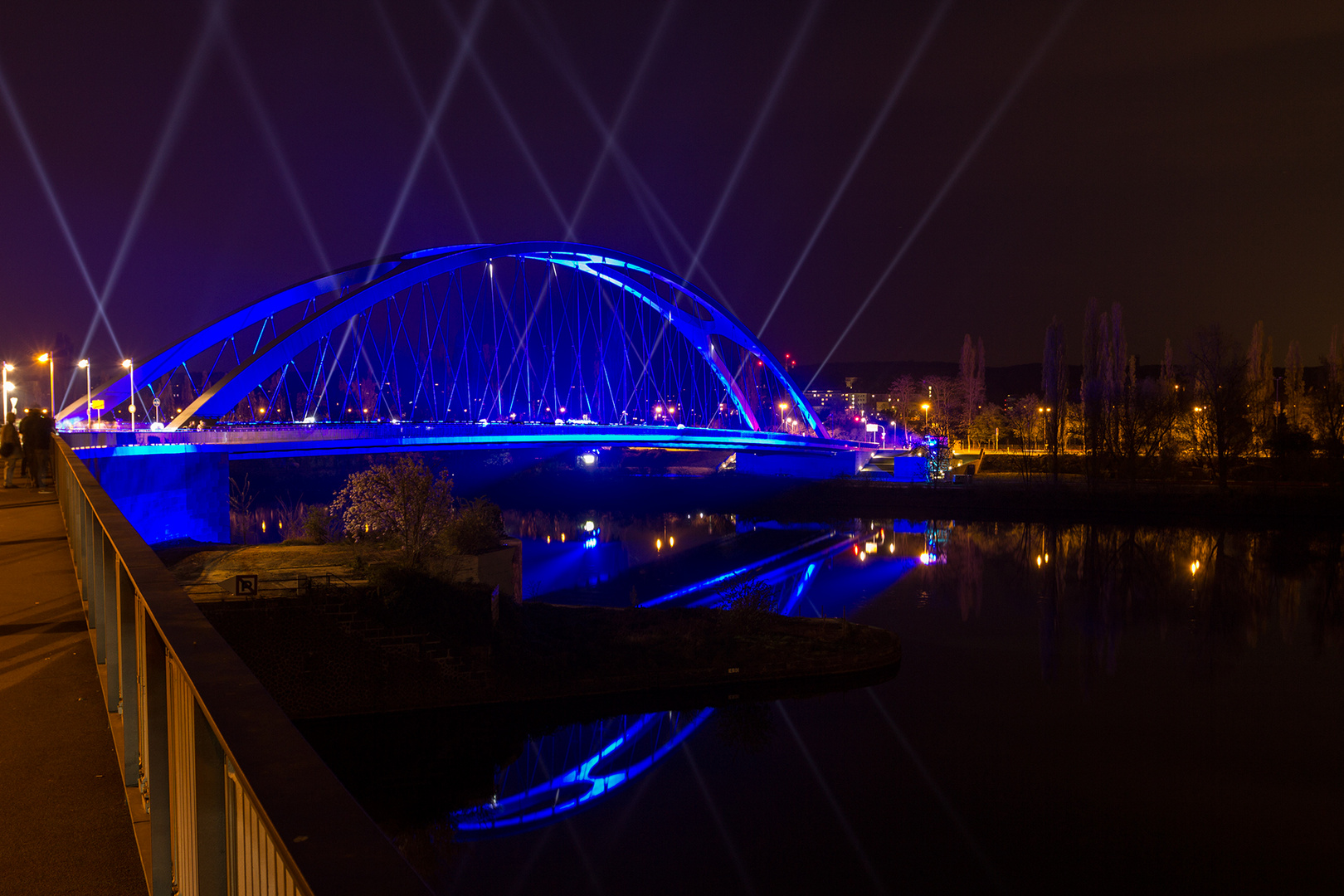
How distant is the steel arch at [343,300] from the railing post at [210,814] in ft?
114

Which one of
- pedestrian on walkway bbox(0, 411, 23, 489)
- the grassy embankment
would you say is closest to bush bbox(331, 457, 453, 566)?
the grassy embankment

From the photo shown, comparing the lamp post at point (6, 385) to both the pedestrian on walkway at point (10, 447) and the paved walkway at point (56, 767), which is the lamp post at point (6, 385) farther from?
the paved walkway at point (56, 767)

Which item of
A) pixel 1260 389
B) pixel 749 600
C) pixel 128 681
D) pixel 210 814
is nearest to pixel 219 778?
pixel 210 814

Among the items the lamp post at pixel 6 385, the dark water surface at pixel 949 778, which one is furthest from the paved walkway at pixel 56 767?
the lamp post at pixel 6 385

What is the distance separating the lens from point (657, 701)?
21.0m

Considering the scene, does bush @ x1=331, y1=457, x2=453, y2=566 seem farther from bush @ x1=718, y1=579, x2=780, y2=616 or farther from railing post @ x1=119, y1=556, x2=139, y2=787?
railing post @ x1=119, y1=556, x2=139, y2=787

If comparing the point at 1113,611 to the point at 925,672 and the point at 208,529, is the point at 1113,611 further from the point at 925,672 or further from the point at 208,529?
the point at 208,529

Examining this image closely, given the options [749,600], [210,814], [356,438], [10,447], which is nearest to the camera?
[210,814]

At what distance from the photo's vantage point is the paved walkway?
308 cm

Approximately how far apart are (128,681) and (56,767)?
2.38ft

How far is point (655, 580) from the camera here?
118 feet

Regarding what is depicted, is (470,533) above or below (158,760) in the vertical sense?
below

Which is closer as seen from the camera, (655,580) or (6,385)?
(6,385)

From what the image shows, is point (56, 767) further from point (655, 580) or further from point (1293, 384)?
point (1293, 384)
